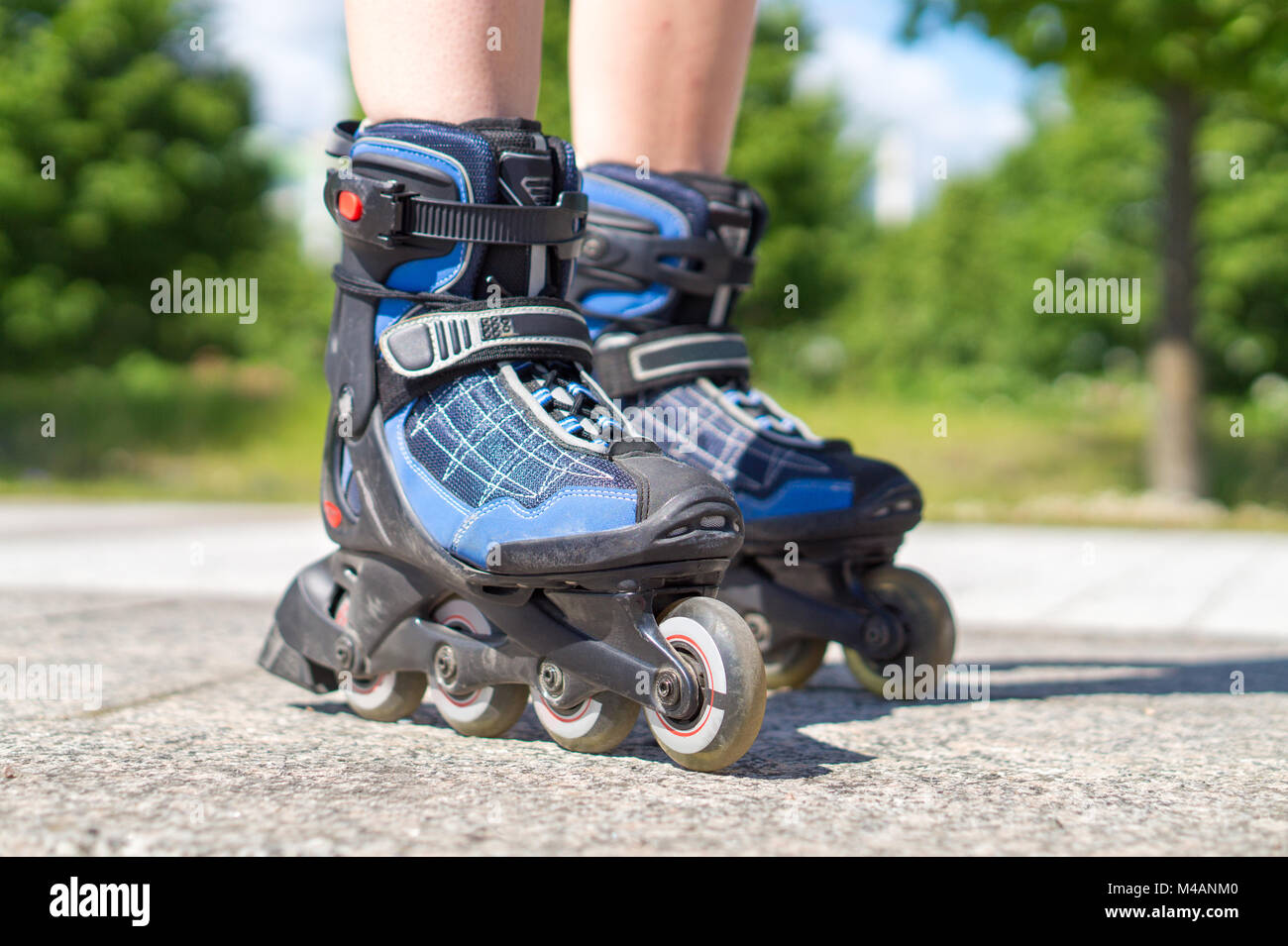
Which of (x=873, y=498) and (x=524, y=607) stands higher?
(x=873, y=498)

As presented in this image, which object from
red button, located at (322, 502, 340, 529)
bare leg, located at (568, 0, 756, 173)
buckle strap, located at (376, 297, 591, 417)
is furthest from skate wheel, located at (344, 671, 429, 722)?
bare leg, located at (568, 0, 756, 173)

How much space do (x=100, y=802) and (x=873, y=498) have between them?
1.14 meters

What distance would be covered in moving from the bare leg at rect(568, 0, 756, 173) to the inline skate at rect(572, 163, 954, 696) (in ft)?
0.19

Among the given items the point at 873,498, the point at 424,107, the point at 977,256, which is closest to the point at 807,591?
the point at 873,498

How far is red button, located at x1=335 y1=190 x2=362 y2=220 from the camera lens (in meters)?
1.71

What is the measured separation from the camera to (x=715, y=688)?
1.39 m

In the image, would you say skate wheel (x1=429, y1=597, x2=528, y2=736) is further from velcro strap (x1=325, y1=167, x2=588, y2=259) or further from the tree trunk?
the tree trunk

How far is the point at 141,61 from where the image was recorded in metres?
17.3

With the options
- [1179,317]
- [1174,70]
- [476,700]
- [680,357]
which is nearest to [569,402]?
[476,700]

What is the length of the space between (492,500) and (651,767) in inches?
13.9

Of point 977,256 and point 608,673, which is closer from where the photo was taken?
point 608,673

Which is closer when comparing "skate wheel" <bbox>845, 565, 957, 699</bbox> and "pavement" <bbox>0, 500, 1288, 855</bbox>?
"pavement" <bbox>0, 500, 1288, 855</bbox>

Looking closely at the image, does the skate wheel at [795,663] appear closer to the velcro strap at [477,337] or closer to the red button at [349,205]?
the velcro strap at [477,337]
